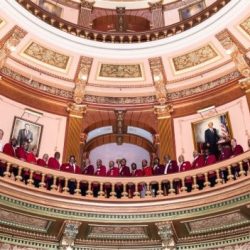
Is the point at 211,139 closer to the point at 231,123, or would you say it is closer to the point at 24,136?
the point at 231,123

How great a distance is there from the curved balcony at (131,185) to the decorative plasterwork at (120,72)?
5991 mm

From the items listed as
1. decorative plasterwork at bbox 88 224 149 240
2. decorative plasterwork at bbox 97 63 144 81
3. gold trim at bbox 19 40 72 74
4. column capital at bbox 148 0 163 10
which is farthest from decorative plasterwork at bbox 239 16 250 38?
decorative plasterwork at bbox 88 224 149 240

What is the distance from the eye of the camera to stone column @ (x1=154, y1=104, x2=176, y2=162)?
1336 centimetres

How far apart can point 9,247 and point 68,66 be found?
720cm

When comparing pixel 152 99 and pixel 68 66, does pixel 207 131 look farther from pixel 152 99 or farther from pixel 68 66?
pixel 68 66

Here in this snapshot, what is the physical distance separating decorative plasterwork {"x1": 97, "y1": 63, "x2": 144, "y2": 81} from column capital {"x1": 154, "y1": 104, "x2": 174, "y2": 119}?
130 centimetres

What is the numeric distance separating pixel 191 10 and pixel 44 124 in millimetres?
6647

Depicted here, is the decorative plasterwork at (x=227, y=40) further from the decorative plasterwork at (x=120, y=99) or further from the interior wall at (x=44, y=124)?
the interior wall at (x=44, y=124)

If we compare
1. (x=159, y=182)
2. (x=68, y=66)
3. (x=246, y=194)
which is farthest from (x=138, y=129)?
(x=246, y=194)

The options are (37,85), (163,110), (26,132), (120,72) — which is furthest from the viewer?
(120,72)

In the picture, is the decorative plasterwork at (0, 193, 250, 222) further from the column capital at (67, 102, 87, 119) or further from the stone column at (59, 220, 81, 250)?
the column capital at (67, 102, 87, 119)

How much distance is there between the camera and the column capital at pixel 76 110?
1424 cm

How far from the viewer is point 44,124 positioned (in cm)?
1371

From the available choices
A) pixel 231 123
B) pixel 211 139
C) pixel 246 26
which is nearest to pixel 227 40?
pixel 246 26
